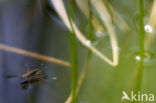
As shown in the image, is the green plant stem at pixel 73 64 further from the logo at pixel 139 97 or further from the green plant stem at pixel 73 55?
the logo at pixel 139 97

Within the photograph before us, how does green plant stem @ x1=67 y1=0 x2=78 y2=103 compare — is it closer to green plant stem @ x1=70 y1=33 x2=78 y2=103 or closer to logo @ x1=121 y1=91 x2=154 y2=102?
green plant stem @ x1=70 y1=33 x2=78 y2=103

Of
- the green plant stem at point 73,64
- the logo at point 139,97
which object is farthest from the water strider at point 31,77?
the logo at point 139,97

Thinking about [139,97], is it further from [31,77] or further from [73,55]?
[31,77]

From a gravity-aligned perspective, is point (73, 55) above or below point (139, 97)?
above

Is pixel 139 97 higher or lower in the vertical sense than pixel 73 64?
lower

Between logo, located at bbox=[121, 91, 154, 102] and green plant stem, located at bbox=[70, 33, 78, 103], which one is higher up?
green plant stem, located at bbox=[70, 33, 78, 103]

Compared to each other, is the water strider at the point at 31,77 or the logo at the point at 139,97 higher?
the water strider at the point at 31,77

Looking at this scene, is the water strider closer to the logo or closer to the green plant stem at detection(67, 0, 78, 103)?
the green plant stem at detection(67, 0, 78, 103)

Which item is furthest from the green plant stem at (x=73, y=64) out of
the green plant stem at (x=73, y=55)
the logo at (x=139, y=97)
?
the logo at (x=139, y=97)

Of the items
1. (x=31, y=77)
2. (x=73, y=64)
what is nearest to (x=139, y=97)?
(x=73, y=64)

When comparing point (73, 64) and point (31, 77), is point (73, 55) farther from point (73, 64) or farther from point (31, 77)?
point (31, 77)


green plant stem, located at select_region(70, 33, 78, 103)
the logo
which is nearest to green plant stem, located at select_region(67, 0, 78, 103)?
green plant stem, located at select_region(70, 33, 78, 103)

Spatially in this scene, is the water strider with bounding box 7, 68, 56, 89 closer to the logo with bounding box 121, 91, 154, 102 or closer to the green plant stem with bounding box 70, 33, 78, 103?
the green plant stem with bounding box 70, 33, 78, 103
